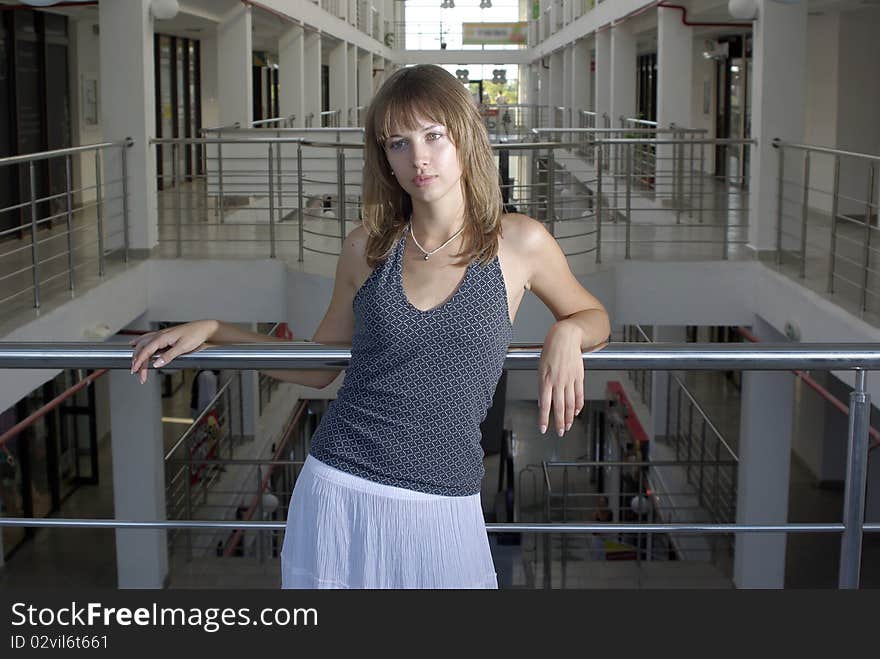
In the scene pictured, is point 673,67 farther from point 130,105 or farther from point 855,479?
point 855,479

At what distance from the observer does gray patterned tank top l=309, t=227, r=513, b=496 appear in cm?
43

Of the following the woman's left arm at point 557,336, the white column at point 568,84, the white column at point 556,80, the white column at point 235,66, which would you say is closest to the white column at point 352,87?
the white column at point 568,84

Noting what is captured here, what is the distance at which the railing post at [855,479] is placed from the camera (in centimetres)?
54

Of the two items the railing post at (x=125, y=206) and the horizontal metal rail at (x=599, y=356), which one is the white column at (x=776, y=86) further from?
the horizontal metal rail at (x=599, y=356)

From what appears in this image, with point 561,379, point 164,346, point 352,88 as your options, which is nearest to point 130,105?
point 164,346

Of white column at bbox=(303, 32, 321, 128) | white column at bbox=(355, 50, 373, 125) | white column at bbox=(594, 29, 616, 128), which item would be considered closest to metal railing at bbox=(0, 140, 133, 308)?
white column at bbox=(303, 32, 321, 128)

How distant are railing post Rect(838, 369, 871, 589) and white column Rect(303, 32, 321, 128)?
156 inches

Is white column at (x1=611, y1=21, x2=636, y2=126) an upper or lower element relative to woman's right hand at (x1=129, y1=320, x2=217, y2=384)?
upper

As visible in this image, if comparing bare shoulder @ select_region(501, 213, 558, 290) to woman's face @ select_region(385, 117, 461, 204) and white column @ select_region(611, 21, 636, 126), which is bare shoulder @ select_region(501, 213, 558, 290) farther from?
white column @ select_region(611, 21, 636, 126)

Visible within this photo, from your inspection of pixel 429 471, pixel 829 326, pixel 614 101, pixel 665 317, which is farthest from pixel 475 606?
pixel 614 101

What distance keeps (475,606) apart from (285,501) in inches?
117

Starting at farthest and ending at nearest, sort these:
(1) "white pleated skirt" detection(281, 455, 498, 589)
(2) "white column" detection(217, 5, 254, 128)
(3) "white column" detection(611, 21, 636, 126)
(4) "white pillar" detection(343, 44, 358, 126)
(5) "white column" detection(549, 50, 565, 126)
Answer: (5) "white column" detection(549, 50, 565, 126), (4) "white pillar" detection(343, 44, 358, 126), (3) "white column" detection(611, 21, 636, 126), (2) "white column" detection(217, 5, 254, 128), (1) "white pleated skirt" detection(281, 455, 498, 589)

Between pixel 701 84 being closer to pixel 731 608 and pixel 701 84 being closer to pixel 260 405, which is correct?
pixel 260 405

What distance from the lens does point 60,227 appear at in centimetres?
283
